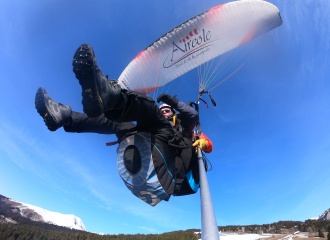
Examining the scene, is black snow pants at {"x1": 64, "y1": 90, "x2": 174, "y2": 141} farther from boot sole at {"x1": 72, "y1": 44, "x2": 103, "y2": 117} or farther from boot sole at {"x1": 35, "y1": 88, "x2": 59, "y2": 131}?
boot sole at {"x1": 72, "y1": 44, "x2": 103, "y2": 117}

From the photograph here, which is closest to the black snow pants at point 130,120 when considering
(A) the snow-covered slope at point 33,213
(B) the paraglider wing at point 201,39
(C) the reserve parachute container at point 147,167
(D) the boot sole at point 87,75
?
(C) the reserve parachute container at point 147,167

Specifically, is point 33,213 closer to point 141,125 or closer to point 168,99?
point 141,125

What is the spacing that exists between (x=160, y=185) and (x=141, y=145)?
56 cm

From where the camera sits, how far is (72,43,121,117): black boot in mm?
1378

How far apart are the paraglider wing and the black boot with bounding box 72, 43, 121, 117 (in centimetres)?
508

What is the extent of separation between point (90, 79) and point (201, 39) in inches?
Answer: 244

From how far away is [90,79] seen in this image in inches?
55.0

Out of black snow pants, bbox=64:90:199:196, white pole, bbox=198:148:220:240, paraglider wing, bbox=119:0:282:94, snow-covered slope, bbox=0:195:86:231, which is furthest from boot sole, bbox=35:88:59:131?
snow-covered slope, bbox=0:195:86:231

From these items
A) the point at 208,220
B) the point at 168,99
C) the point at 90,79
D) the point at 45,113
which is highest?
the point at 168,99

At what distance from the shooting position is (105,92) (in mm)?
1513

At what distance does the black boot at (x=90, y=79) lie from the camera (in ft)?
4.52

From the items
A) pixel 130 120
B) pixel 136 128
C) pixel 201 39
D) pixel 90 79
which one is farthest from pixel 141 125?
pixel 201 39

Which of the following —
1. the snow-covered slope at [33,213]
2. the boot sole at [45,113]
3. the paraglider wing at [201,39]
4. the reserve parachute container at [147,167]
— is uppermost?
the snow-covered slope at [33,213]

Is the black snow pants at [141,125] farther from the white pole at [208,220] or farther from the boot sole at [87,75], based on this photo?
the white pole at [208,220]
